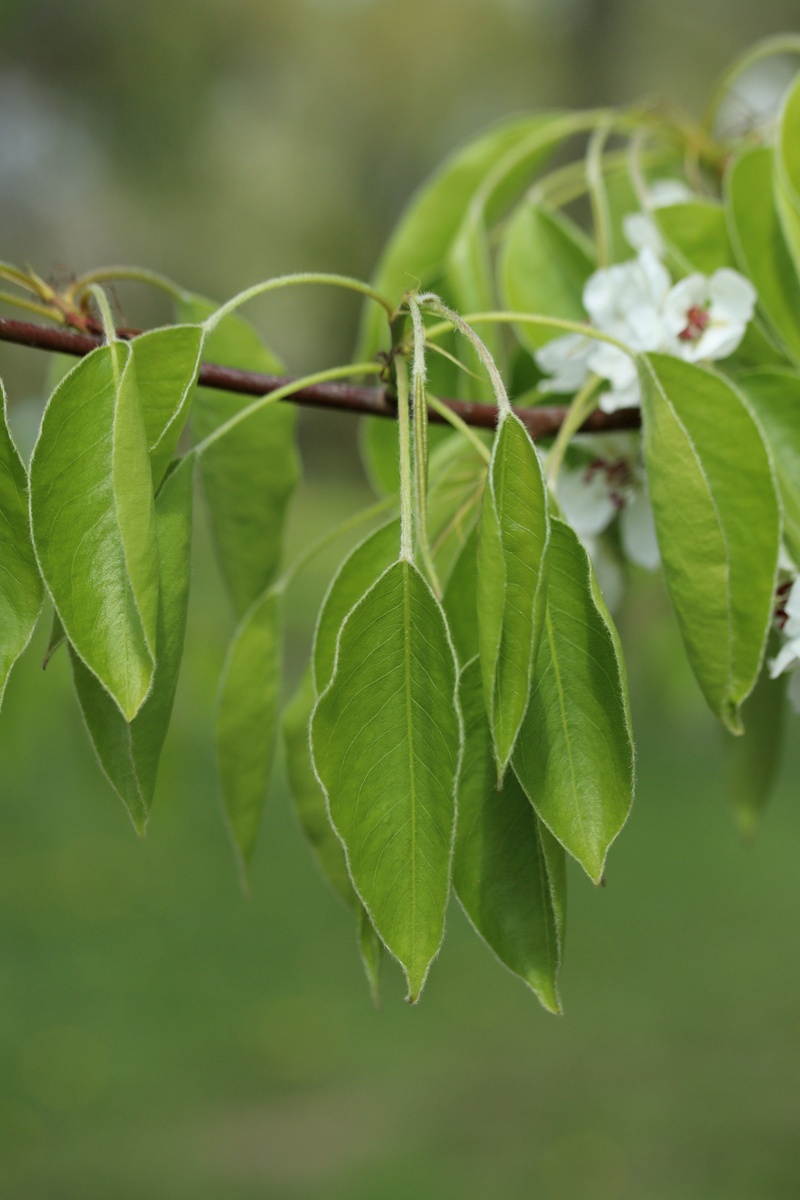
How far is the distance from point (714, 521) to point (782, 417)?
28 centimetres

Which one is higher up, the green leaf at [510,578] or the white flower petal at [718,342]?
the white flower petal at [718,342]

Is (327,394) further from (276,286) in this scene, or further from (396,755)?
(396,755)

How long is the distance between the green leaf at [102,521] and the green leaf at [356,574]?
5.5 inches

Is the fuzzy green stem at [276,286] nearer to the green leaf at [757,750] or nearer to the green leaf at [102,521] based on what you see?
the green leaf at [102,521]

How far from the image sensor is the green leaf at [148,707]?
0.67m

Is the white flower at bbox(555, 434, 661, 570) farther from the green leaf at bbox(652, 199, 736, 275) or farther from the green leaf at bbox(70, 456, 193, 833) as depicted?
the green leaf at bbox(70, 456, 193, 833)

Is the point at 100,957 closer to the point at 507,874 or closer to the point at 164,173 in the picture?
the point at 507,874

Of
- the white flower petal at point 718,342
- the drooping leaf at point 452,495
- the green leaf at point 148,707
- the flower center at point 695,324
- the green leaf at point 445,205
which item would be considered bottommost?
the green leaf at point 148,707

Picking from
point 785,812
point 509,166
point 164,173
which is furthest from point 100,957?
point 164,173

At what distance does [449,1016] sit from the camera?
464 cm

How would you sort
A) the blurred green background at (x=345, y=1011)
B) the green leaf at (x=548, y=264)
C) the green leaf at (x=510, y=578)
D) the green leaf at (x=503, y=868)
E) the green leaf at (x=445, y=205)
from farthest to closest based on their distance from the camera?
the blurred green background at (x=345, y=1011)
the green leaf at (x=445, y=205)
the green leaf at (x=548, y=264)
the green leaf at (x=503, y=868)
the green leaf at (x=510, y=578)

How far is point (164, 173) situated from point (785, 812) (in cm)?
1097

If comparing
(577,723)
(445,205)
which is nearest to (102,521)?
(577,723)

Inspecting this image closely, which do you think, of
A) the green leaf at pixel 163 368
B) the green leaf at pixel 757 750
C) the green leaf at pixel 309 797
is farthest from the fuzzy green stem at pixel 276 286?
the green leaf at pixel 757 750
